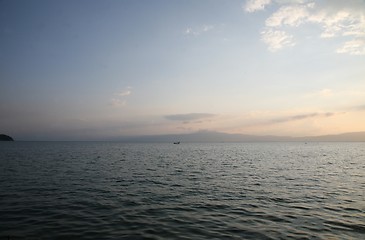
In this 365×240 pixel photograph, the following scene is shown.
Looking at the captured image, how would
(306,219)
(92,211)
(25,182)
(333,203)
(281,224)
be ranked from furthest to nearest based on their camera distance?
(25,182) → (333,203) → (92,211) → (306,219) → (281,224)

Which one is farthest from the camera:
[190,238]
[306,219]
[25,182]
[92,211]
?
[25,182]

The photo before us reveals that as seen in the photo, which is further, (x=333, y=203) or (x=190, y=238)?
(x=333, y=203)

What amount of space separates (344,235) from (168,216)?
10513 mm

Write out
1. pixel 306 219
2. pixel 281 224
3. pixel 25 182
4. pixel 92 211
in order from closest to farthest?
pixel 281 224 < pixel 306 219 < pixel 92 211 < pixel 25 182

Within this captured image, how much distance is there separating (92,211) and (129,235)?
234 inches

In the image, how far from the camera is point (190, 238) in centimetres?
1357

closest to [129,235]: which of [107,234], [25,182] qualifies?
[107,234]

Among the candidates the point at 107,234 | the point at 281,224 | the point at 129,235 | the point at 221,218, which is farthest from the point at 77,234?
the point at 281,224

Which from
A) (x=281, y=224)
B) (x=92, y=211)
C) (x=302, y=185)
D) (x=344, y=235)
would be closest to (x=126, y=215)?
(x=92, y=211)

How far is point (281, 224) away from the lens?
628 inches

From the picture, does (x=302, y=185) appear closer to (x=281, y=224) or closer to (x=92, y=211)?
(x=281, y=224)

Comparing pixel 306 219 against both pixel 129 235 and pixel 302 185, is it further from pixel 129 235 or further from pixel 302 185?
pixel 302 185

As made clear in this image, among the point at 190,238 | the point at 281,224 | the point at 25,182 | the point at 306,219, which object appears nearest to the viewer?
the point at 190,238

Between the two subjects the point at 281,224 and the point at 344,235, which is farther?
the point at 281,224
